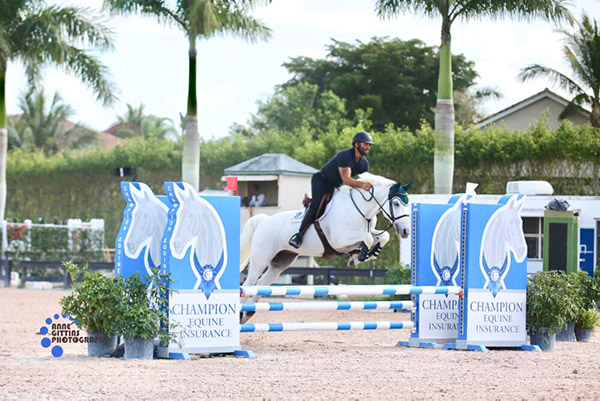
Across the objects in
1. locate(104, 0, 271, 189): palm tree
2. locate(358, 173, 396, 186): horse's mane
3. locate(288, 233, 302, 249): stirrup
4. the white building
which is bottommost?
locate(288, 233, 302, 249): stirrup

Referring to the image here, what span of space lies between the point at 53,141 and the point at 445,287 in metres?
42.4

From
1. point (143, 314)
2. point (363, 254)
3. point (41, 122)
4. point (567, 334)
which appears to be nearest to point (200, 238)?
point (143, 314)

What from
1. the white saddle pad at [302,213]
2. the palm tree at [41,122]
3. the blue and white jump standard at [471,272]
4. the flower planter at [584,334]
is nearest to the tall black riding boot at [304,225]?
the white saddle pad at [302,213]

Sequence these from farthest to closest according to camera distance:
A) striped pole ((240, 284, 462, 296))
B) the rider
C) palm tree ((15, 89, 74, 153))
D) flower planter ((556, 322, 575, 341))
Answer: palm tree ((15, 89, 74, 153)) < flower planter ((556, 322, 575, 341)) < the rider < striped pole ((240, 284, 462, 296))

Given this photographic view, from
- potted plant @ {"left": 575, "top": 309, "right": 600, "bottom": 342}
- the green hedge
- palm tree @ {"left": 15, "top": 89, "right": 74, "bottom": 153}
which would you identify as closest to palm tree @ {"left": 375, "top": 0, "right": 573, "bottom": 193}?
the green hedge

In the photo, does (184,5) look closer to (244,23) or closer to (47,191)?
(244,23)

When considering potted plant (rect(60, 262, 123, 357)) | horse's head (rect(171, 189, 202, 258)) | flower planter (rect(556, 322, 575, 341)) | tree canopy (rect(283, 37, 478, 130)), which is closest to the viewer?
potted plant (rect(60, 262, 123, 357))

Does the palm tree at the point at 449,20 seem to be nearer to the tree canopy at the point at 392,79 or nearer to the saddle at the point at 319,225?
the saddle at the point at 319,225

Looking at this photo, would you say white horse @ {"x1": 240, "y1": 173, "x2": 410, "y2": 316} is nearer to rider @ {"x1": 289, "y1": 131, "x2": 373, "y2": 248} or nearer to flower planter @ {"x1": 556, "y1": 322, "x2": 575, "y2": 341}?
rider @ {"x1": 289, "y1": 131, "x2": 373, "y2": 248}

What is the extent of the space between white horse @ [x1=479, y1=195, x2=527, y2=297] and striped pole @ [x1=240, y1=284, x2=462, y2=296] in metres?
0.38

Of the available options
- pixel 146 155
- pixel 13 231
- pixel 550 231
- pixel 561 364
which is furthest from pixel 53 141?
pixel 561 364

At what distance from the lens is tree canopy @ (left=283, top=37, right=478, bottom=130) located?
132 ft

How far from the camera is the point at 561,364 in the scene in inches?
334

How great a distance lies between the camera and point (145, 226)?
8547 millimetres
